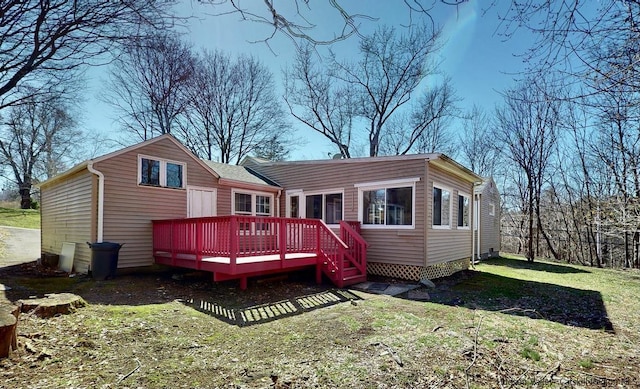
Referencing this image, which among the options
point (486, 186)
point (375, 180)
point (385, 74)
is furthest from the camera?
point (385, 74)

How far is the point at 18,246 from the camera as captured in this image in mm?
15102

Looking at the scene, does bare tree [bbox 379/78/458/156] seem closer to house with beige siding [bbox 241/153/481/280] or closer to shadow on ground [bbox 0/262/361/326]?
house with beige siding [bbox 241/153/481/280]

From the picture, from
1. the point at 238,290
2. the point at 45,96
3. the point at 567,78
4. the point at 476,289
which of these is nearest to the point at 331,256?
the point at 238,290

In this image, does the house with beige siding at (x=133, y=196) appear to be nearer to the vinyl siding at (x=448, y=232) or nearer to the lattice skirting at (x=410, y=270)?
the lattice skirting at (x=410, y=270)

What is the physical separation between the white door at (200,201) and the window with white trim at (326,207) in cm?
308

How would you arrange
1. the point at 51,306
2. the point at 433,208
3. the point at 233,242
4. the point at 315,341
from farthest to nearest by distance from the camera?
the point at 433,208, the point at 233,242, the point at 51,306, the point at 315,341

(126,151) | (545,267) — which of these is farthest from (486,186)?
(126,151)

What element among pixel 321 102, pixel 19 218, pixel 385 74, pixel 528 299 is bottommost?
pixel 528 299

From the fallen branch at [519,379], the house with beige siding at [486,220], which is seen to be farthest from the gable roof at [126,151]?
the house with beige siding at [486,220]

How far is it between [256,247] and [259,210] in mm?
4226

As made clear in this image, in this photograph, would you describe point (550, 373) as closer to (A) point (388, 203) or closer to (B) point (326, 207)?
(A) point (388, 203)

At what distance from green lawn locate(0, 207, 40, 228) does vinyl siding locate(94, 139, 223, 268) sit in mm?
19412

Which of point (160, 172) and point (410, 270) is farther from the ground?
point (160, 172)

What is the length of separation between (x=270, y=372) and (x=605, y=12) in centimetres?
433
